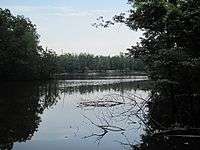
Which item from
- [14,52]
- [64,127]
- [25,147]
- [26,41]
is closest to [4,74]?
[14,52]

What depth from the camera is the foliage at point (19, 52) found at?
79.6 meters

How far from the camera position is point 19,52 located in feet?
277

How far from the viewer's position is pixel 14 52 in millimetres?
82500

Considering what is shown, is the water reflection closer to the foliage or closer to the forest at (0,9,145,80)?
the forest at (0,9,145,80)

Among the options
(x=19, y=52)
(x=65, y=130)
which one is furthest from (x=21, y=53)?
(x=65, y=130)

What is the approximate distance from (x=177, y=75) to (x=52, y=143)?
5.97 m

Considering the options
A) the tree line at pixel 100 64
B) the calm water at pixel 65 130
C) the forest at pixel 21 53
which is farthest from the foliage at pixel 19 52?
the tree line at pixel 100 64

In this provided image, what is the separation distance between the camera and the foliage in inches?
3132

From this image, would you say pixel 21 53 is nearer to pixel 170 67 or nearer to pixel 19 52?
pixel 19 52

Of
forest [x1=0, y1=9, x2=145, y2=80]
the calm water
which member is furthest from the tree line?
the calm water

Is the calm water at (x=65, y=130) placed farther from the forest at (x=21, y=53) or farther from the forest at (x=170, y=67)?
the forest at (x=21, y=53)

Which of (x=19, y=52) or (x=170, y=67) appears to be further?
(x=19, y=52)

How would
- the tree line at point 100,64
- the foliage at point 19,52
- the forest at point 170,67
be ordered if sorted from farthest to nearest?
1. the tree line at point 100,64
2. the foliage at point 19,52
3. the forest at point 170,67

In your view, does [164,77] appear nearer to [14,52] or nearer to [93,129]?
[93,129]
